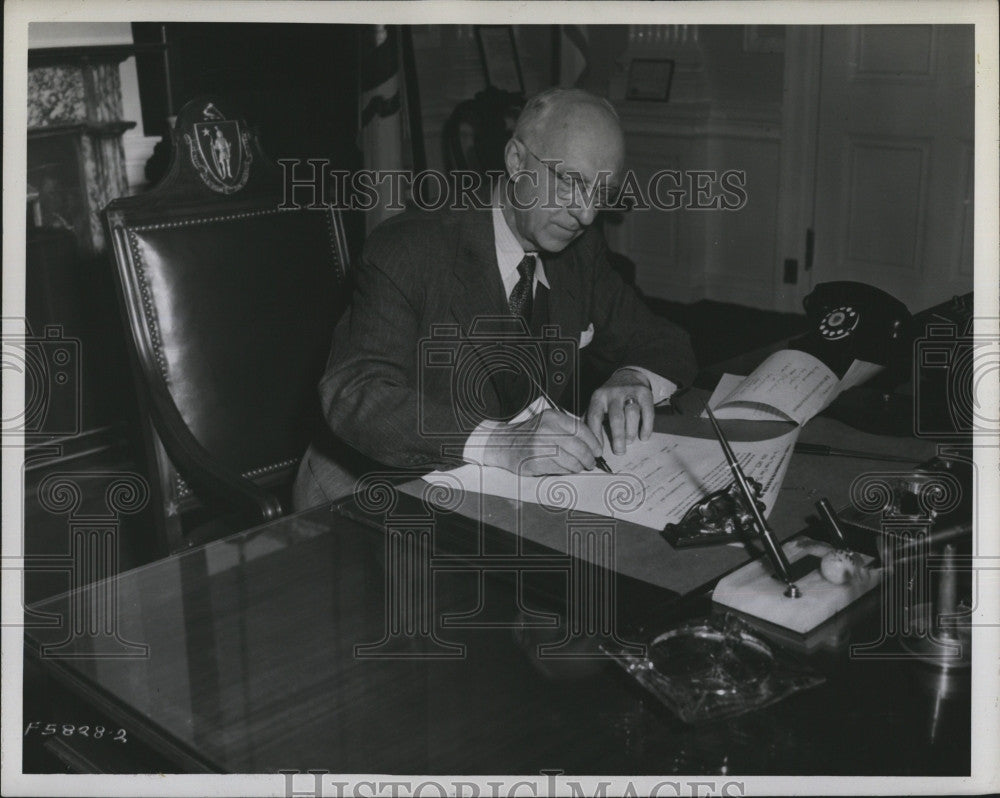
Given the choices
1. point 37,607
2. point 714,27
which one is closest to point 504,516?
point 37,607

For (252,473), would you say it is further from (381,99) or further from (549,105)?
(381,99)

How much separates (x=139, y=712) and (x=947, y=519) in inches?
34.6

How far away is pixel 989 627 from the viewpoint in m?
1.08

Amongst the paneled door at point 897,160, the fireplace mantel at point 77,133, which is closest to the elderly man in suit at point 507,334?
the fireplace mantel at point 77,133

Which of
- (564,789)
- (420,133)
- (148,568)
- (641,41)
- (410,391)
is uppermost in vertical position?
(641,41)

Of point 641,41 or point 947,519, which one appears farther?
point 641,41

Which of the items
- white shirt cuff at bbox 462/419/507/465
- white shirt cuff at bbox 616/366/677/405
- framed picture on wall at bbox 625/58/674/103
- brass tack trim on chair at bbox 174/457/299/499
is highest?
framed picture on wall at bbox 625/58/674/103

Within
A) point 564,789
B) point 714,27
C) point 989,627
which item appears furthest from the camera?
point 714,27

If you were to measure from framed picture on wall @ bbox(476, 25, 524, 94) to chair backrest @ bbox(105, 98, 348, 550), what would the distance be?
3.60m

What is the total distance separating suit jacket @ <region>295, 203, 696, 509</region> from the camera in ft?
5.21

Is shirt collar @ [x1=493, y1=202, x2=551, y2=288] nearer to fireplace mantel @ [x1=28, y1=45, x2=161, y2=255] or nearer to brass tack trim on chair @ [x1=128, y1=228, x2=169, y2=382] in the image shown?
brass tack trim on chair @ [x1=128, y1=228, x2=169, y2=382]

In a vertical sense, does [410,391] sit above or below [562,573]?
above

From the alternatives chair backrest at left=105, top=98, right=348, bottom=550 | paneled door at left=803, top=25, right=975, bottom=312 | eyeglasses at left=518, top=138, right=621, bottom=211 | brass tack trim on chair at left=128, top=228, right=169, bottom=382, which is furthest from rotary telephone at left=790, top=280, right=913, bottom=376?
paneled door at left=803, top=25, right=975, bottom=312

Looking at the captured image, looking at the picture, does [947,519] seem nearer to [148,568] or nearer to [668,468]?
[668,468]
